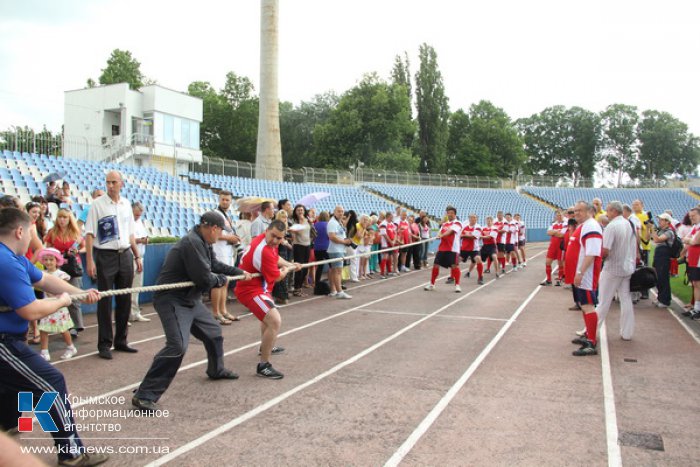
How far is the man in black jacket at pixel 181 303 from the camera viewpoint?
4965 millimetres

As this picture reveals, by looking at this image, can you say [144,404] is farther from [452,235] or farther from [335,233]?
[452,235]

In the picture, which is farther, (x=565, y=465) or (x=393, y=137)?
(x=393, y=137)

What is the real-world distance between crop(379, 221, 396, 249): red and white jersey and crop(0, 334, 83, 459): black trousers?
1410cm

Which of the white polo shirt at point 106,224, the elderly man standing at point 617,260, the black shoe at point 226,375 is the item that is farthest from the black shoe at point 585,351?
the white polo shirt at point 106,224

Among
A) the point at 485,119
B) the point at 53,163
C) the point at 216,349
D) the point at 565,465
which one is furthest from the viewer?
the point at 485,119

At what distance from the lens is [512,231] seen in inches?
725

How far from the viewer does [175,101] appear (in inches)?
1437

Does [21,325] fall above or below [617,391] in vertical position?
above

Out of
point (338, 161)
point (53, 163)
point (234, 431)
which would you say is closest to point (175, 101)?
point (53, 163)

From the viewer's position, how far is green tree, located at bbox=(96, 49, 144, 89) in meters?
55.1

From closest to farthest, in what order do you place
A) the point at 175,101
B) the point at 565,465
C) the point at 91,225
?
the point at 565,465 < the point at 91,225 < the point at 175,101

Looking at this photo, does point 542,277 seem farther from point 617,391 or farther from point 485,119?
point 485,119

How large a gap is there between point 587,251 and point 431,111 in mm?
55580

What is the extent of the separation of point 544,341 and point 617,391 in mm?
2424
